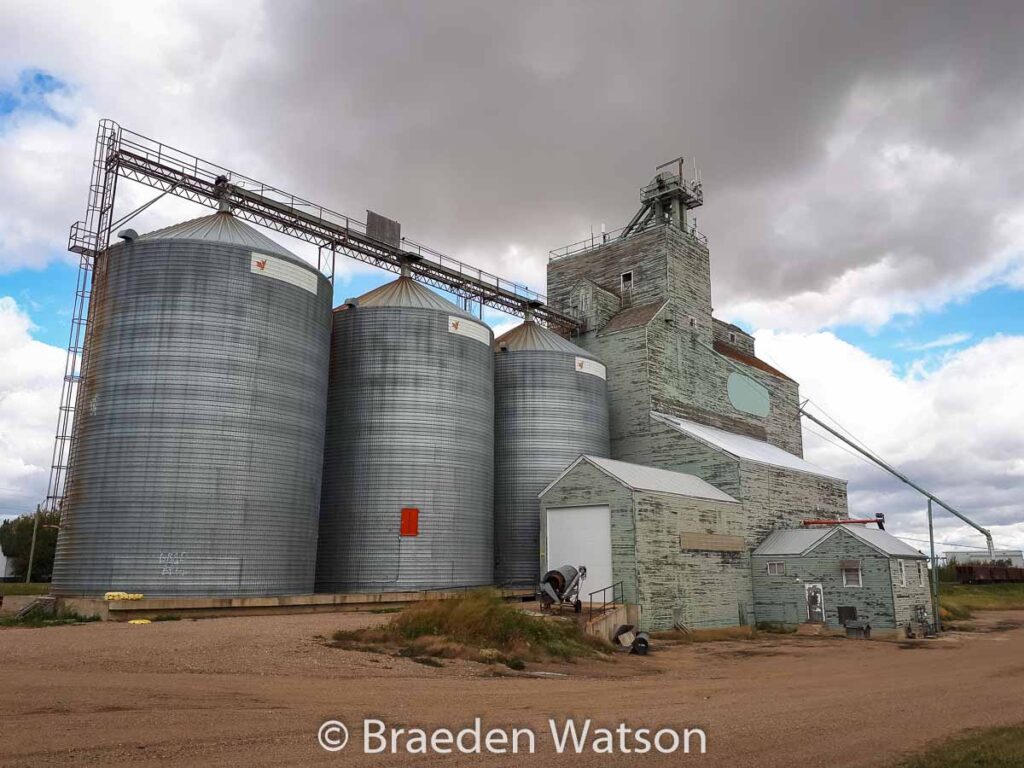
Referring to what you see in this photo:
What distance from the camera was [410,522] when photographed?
3281 centimetres

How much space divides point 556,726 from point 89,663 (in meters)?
9.52

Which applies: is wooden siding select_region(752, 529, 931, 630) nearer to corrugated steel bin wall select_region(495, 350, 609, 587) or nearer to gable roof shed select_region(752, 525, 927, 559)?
gable roof shed select_region(752, 525, 927, 559)

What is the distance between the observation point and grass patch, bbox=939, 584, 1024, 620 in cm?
6128

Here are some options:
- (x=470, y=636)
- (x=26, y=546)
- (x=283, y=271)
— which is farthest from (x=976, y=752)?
(x=26, y=546)

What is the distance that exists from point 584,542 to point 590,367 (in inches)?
526

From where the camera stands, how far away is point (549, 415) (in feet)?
134

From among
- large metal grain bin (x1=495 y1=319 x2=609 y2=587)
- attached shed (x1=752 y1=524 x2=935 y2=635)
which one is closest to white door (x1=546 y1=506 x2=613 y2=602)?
large metal grain bin (x1=495 y1=319 x2=609 y2=587)

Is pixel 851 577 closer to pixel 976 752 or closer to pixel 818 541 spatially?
pixel 818 541

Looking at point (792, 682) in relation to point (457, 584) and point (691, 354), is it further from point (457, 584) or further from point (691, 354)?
point (691, 354)

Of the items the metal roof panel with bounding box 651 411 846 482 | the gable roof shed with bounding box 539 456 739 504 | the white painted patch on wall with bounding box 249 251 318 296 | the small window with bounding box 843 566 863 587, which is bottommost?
the small window with bounding box 843 566 863 587

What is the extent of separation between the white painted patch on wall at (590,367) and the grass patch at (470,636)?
21.4 m

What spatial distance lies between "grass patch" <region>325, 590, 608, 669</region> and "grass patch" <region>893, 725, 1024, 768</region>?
9.95 m

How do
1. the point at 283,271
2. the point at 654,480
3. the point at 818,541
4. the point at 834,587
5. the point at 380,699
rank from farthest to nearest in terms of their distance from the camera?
the point at 818,541 → the point at 834,587 → the point at 654,480 → the point at 283,271 → the point at 380,699

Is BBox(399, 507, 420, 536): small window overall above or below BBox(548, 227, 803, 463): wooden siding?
below
